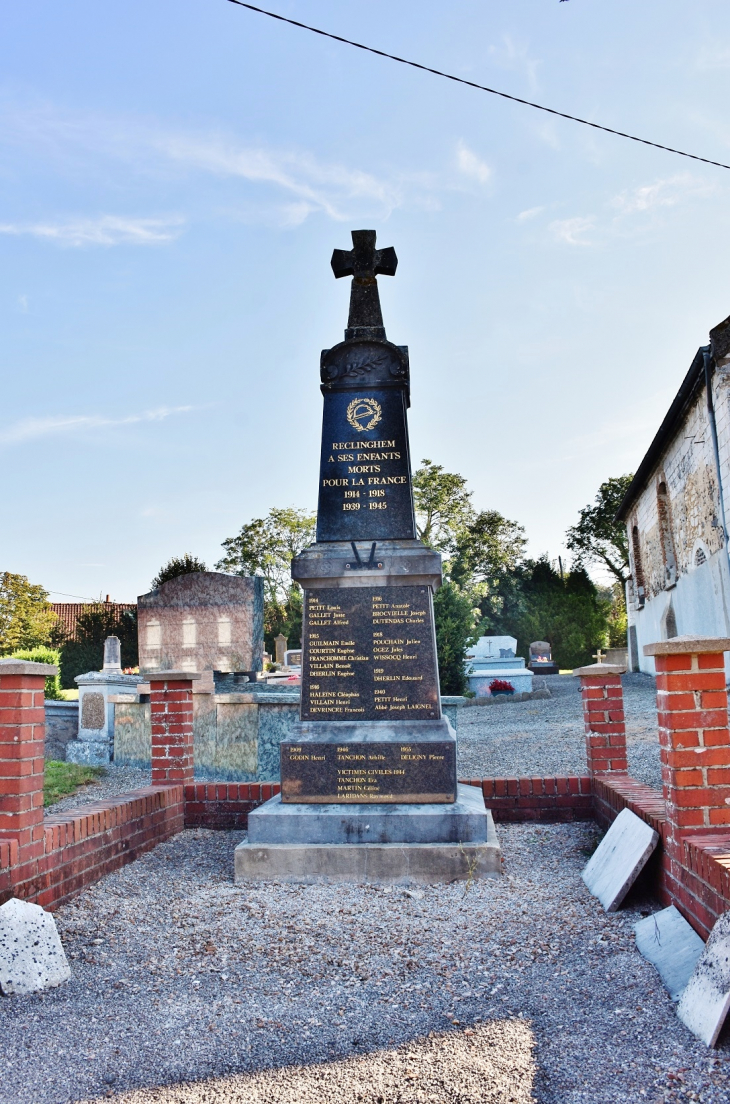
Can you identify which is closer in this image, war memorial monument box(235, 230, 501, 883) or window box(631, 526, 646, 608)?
war memorial monument box(235, 230, 501, 883)

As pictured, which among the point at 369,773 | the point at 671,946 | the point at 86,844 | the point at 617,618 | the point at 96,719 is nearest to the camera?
the point at 671,946

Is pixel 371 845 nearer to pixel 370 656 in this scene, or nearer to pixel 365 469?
pixel 370 656

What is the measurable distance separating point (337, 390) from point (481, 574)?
3286 centimetres

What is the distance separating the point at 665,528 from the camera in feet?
57.1

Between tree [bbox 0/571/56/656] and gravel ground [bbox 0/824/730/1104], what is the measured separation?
2687cm

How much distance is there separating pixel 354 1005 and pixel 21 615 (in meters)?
28.8

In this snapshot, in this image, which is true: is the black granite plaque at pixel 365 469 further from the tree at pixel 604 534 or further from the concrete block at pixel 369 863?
the tree at pixel 604 534

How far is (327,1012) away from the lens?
99.0 inches

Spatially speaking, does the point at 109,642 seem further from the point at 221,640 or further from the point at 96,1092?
the point at 96,1092

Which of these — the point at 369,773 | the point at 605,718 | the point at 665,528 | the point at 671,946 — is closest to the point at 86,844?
the point at 369,773

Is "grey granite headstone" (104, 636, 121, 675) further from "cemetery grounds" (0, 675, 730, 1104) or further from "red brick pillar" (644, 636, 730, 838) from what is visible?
"red brick pillar" (644, 636, 730, 838)

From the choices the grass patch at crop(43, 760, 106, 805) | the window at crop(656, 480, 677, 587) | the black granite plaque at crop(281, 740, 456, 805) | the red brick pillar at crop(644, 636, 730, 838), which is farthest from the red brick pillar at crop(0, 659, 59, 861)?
the window at crop(656, 480, 677, 587)

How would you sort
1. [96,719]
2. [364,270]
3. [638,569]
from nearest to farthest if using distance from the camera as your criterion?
[364,270], [96,719], [638,569]

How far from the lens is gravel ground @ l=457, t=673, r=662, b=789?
8078 mm
